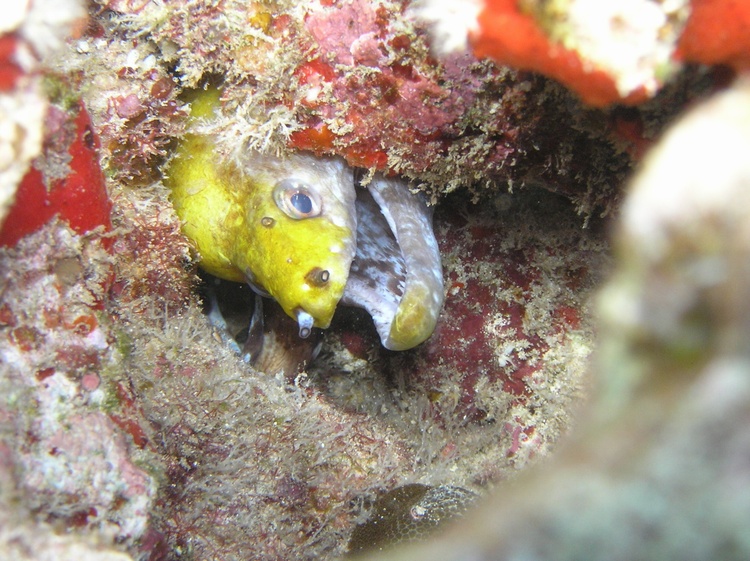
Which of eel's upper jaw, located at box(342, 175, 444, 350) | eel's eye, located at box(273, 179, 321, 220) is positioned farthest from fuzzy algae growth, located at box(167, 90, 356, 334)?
eel's upper jaw, located at box(342, 175, 444, 350)

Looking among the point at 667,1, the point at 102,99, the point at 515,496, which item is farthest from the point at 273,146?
the point at 515,496

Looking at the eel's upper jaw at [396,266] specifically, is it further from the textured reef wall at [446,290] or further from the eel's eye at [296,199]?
the eel's eye at [296,199]

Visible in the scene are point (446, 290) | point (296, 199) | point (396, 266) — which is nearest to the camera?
point (296, 199)

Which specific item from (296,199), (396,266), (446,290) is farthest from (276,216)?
(446,290)

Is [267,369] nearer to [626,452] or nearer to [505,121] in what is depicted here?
[505,121]

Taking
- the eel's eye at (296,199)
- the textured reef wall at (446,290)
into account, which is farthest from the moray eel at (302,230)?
the textured reef wall at (446,290)

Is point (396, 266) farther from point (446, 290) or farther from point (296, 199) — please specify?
point (296, 199)
